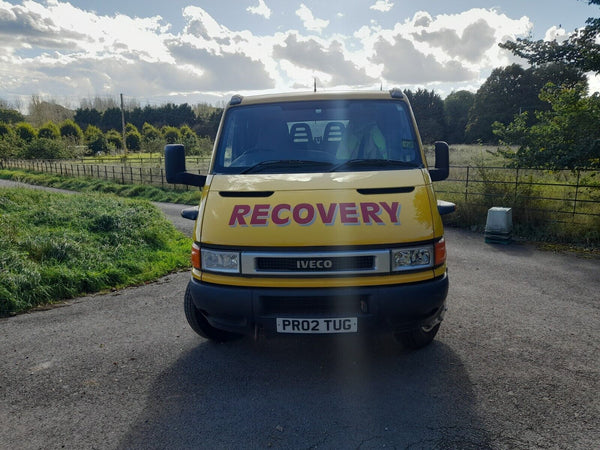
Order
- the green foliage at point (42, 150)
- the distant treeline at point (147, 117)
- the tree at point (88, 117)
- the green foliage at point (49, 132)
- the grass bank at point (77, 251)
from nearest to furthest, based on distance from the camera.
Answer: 1. the grass bank at point (77, 251)
2. the green foliage at point (42, 150)
3. the green foliage at point (49, 132)
4. the distant treeline at point (147, 117)
5. the tree at point (88, 117)

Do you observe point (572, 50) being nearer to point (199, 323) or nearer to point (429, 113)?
point (199, 323)

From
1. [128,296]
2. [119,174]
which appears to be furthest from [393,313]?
[119,174]

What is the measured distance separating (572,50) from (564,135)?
1.84 m

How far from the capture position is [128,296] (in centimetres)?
588

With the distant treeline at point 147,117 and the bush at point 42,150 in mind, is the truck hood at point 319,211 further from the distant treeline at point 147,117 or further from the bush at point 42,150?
the distant treeline at point 147,117

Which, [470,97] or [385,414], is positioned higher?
[470,97]

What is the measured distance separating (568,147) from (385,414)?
308 inches

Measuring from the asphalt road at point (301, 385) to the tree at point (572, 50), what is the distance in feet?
19.2

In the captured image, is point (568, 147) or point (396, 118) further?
point (568, 147)

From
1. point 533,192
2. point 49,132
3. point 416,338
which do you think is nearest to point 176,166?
point 416,338

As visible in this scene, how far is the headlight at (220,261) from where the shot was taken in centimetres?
319

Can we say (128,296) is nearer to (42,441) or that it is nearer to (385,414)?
(42,441)

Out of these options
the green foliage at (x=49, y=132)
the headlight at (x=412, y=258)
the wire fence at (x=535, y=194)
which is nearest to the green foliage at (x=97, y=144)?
the green foliage at (x=49, y=132)

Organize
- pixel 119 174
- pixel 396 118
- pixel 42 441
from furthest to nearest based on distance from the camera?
pixel 119 174, pixel 396 118, pixel 42 441
